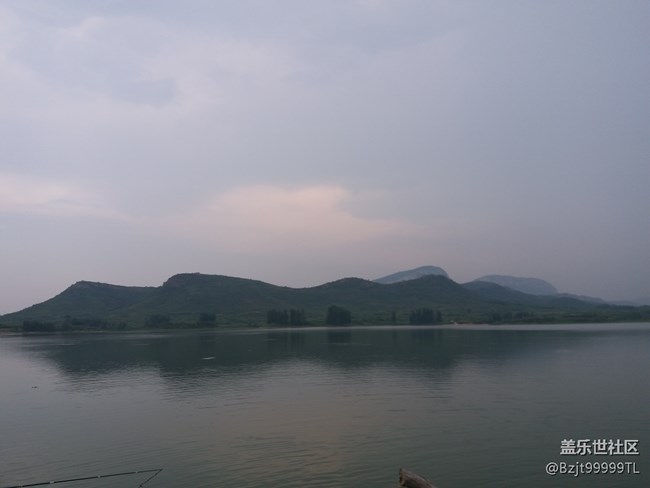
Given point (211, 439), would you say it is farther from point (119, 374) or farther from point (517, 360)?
point (517, 360)

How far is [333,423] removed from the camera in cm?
4278

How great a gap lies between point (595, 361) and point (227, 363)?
5650cm

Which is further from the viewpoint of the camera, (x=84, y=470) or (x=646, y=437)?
(x=646, y=437)

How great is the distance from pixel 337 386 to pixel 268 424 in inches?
794

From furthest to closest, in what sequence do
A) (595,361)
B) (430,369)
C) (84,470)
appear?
(595,361) < (430,369) < (84,470)

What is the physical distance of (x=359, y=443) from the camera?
36.5m

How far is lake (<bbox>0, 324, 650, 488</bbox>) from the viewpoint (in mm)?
31094

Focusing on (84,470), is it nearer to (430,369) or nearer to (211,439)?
(211,439)

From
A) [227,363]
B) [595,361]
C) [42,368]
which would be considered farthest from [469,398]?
[42,368]

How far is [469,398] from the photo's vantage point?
2044 inches

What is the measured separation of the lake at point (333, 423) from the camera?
31.1m

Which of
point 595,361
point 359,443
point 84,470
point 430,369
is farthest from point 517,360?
point 84,470

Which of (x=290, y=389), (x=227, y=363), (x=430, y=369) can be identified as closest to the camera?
(x=290, y=389)

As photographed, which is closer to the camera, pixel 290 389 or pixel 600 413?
pixel 600 413
